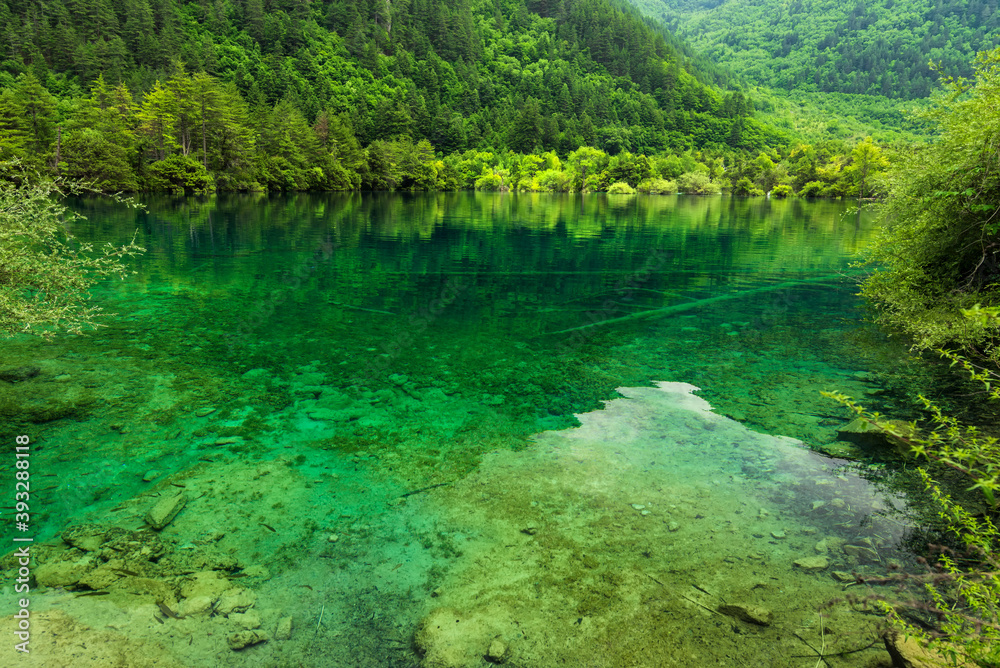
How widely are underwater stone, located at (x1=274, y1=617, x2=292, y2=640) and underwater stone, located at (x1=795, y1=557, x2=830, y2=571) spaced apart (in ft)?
18.0

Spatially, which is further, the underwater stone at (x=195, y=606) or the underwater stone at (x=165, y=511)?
the underwater stone at (x=165, y=511)

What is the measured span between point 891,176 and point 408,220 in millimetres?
39968

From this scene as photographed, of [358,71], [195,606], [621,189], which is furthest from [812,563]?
[358,71]

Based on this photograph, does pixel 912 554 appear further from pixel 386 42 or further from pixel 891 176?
pixel 386 42

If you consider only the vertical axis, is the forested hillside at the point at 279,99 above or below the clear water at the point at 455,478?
above

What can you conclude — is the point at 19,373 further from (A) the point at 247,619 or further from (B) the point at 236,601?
(A) the point at 247,619

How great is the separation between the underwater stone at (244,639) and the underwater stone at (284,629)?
0.10m

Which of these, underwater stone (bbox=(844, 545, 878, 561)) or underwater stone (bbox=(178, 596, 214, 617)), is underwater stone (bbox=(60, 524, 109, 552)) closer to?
underwater stone (bbox=(178, 596, 214, 617))

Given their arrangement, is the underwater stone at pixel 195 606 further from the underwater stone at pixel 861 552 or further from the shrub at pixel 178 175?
the shrub at pixel 178 175

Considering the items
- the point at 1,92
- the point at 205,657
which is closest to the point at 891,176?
the point at 205,657

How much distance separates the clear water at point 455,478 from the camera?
4906 mm

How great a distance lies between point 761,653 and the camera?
4645 mm

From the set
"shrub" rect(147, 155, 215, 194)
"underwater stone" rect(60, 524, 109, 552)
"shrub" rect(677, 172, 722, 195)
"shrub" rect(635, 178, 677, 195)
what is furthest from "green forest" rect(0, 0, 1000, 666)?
"underwater stone" rect(60, 524, 109, 552)

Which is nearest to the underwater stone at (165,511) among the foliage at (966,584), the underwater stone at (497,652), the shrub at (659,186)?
the underwater stone at (497,652)
